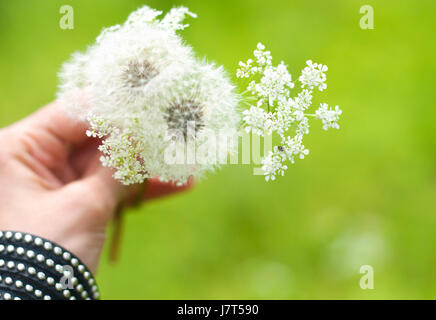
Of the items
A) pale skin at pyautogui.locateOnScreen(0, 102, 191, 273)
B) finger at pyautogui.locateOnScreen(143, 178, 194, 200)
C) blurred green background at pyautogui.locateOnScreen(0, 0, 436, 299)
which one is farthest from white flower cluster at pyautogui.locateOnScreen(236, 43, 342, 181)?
blurred green background at pyautogui.locateOnScreen(0, 0, 436, 299)

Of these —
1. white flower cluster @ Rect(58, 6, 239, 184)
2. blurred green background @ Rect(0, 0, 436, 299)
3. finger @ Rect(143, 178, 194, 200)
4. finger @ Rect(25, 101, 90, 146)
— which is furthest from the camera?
blurred green background @ Rect(0, 0, 436, 299)

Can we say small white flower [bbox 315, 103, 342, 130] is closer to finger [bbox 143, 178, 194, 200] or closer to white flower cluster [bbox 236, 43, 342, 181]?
white flower cluster [bbox 236, 43, 342, 181]

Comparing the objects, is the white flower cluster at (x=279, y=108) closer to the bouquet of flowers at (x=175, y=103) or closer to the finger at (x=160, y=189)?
the bouquet of flowers at (x=175, y=103)

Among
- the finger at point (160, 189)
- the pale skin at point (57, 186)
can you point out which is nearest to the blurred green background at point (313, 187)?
the finger at point (160, 189)

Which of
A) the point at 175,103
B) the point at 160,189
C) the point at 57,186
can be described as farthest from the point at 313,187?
the point at 175,103

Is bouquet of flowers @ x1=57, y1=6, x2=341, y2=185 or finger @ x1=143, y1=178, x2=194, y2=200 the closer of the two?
bouquet of flowers @ x1=57, y1=6, x2=341, y2=185
